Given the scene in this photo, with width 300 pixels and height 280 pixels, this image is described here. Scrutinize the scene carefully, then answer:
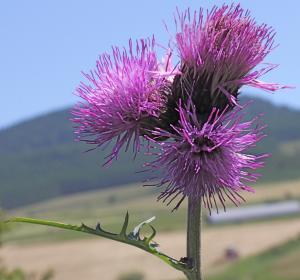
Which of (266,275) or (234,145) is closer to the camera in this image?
(234,145)

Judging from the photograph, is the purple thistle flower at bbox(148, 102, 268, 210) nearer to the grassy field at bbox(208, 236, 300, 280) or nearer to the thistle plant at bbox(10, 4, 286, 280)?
the thistle plant at bbox(10, 4, 286, 280)

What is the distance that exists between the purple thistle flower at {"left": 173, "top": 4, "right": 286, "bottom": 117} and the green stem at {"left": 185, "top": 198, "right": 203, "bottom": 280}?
61 cm

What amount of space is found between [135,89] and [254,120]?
86 centimetres

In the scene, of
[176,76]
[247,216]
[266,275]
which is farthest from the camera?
[247,216]

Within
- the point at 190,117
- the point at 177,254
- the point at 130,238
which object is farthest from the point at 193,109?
the point at 177,254

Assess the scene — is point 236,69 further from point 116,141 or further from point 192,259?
point 192,259

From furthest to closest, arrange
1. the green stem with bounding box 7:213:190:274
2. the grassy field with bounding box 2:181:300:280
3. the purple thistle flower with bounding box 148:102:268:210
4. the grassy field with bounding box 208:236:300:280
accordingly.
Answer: the grassy field with bounding box 2:181:300:280 < the grassy field with bounding box 208:236:300:280 < the purple thistle flower with bounding box 148:102:268:210 < the green stem with bounding box 7:213:190:274

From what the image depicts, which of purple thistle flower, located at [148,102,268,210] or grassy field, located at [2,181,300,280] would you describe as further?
grassy field, located at [2,181,300,280]

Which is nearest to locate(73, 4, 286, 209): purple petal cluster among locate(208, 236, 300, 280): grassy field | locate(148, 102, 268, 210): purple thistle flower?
locate(148, 102, 268, 210): purple thistle flower

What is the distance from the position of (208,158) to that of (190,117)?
294 mm

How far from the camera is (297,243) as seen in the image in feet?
361

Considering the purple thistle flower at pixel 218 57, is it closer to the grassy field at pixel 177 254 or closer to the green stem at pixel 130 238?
the green stem at pixel 130 238

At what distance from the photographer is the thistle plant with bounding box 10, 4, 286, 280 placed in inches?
172

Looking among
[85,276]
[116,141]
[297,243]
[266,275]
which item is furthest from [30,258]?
[116,141]
